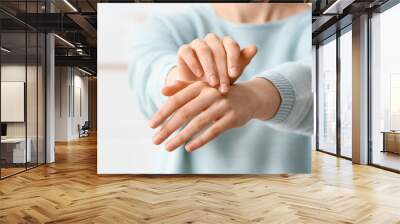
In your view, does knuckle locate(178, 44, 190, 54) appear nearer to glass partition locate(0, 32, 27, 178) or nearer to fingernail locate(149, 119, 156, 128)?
fingernail locate(149, 119, 156, 128)

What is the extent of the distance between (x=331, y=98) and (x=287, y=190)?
509 cm

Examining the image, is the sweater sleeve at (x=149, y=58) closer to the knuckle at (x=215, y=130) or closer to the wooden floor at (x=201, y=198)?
the knuckle at (x=215, y=130)

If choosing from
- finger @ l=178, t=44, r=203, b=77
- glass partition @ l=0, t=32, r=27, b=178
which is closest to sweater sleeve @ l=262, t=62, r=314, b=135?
finger @ l=178, t=44, r=203, b=77

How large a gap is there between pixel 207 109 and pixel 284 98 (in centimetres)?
130

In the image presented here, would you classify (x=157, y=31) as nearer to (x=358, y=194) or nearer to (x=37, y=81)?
(x=37, y=81)

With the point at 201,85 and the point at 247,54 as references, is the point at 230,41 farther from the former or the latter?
the point at 201,85

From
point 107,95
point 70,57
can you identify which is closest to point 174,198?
point 107,95

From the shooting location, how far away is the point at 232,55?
5.36 m

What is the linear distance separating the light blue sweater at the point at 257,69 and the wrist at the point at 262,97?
0.11 meters

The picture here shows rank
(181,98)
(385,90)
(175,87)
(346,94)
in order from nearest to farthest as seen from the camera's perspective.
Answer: (181,98)
(175,87)
(385,90)
(346,94)

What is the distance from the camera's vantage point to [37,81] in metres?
6.99

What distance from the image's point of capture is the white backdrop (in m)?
5.61

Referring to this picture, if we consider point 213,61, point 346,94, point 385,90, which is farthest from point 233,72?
point 346,94

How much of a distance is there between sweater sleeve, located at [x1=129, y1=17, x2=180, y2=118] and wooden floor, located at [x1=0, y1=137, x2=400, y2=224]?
124 cm
